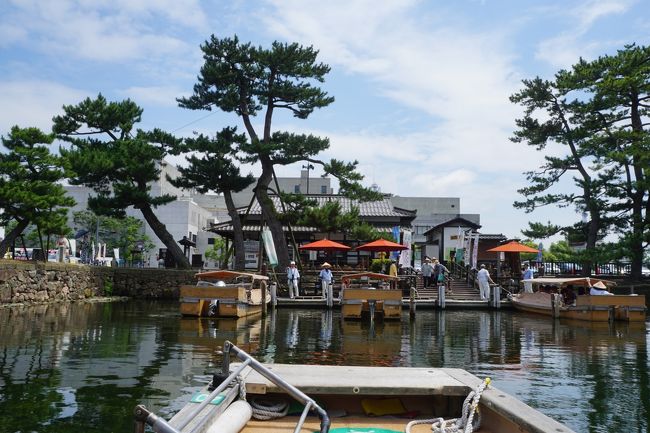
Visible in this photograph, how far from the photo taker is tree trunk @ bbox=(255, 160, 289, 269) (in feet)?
Result: 96.3

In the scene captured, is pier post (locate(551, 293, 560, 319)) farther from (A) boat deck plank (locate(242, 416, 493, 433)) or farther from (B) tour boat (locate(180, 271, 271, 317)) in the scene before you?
(A) boat deck plank (locate(242, 416, 493, 433))

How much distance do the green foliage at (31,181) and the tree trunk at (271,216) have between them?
998 cm

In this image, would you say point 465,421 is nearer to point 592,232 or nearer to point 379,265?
point 379,265

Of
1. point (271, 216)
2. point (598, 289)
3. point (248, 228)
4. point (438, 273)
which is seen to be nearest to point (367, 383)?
point (598, 289)

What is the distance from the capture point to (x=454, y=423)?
4.73 metres

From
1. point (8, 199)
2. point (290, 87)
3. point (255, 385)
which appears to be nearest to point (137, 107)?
point (290, 87)

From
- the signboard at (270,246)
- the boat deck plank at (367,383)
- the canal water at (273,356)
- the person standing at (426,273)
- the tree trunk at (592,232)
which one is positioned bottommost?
the canal water at (273,356)

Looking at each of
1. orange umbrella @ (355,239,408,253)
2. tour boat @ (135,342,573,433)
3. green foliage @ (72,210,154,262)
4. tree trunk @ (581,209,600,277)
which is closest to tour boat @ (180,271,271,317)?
orange umbrella @ (355,239,408,253)

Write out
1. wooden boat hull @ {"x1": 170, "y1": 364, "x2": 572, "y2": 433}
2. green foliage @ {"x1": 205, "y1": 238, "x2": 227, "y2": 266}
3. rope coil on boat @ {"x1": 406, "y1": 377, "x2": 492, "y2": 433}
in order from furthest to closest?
green foliage @ {"x1": 205, "y1": 238, "x2": 227, "y2": 266} → wooden boat hull @ {"x1": 170, "y1": 364, "x2": 572, "y2": 433} → rope coil on boat @ {"x1": 406, "y1": 377, "x2": 492, "y2": 433}

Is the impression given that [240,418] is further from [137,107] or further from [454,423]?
[137,107]

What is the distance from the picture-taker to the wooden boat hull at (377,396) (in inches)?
186

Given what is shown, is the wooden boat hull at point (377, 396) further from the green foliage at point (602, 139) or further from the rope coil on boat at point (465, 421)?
the green foliage at point (602, 139)

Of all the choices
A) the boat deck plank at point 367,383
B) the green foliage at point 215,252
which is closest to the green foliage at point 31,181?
the boat deck plank at point 367,383

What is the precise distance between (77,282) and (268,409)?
2316 cm
